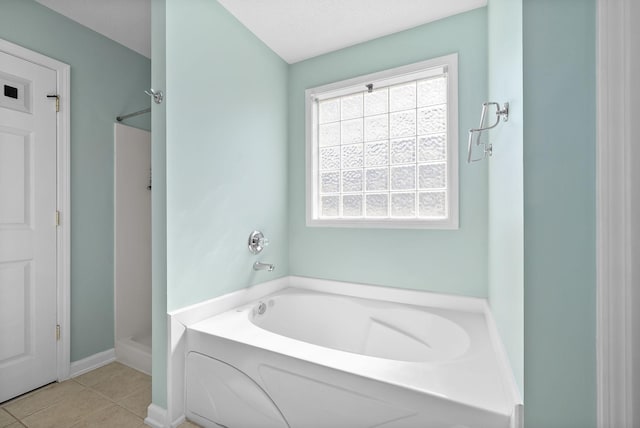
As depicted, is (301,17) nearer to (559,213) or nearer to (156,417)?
(559,213)

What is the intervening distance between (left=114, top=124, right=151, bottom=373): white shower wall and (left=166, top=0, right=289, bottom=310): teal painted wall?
1.08 metres

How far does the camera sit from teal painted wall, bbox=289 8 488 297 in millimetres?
1846

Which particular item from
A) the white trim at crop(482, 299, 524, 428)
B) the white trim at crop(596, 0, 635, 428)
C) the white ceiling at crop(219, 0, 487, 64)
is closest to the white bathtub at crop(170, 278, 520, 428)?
the white trim at crop(482, 299, 524, 428)

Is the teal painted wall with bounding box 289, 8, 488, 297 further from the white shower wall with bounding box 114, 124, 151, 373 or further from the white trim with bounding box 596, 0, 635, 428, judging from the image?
the white shower wall with bounding box 114, 124, 151, 373

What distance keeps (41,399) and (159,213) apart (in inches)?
55.6

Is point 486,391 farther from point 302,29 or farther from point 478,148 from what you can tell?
point 302,29

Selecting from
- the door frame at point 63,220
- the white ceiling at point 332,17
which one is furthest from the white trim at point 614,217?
the door frame at point 63,220

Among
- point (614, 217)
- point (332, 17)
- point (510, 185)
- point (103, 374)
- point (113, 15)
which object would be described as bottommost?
point (103, 374)

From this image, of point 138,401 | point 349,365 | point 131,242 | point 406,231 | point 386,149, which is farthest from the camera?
point 131,242

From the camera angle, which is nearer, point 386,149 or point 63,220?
point 63,220

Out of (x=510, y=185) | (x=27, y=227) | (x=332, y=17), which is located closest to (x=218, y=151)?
(x=332, y=17)

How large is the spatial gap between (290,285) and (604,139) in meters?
2.15

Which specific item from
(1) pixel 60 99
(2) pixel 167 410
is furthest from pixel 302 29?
(2) pixel 167 410

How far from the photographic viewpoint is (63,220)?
2.05 m
